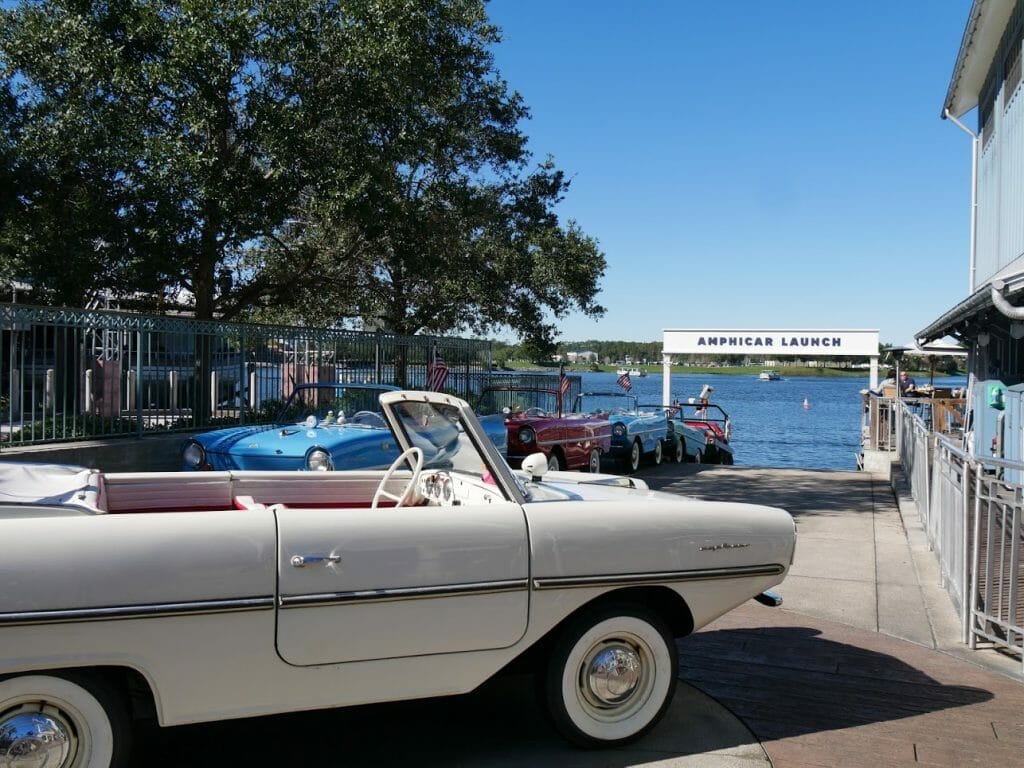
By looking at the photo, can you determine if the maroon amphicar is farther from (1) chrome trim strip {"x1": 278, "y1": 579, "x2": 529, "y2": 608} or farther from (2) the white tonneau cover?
(1) chrome trim strip {"x1": 278, "y1": 579, "x2": 529, "y2": 608}

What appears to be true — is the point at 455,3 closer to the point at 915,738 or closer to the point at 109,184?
the point at 109,184

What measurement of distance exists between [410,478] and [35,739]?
213cm

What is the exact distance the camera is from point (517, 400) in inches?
699

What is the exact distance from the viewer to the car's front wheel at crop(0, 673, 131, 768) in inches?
118

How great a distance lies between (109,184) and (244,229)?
1720mm

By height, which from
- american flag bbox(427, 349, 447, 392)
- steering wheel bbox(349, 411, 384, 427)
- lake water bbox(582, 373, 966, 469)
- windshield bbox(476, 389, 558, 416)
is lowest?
lake water bbox(582, 373, 966, 469)

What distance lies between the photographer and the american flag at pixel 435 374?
16109mm

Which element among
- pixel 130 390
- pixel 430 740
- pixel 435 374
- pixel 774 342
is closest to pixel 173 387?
pixel 130 390

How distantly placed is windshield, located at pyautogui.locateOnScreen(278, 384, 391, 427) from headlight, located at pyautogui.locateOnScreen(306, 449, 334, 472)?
1791mm

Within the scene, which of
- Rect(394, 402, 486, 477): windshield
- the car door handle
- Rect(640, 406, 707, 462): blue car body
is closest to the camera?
the car door handle

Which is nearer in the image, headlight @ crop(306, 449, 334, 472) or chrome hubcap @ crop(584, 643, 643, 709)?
chrome hubcap @ crop(584, 643, 643, 709)

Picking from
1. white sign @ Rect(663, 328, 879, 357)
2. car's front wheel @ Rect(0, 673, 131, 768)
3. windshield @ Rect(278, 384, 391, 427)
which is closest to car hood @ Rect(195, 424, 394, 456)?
windshield @ Rect(278, 384, 391, 427)

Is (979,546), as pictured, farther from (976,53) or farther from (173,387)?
(976,53)

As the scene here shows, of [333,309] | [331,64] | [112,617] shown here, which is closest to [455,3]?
[331,64]
